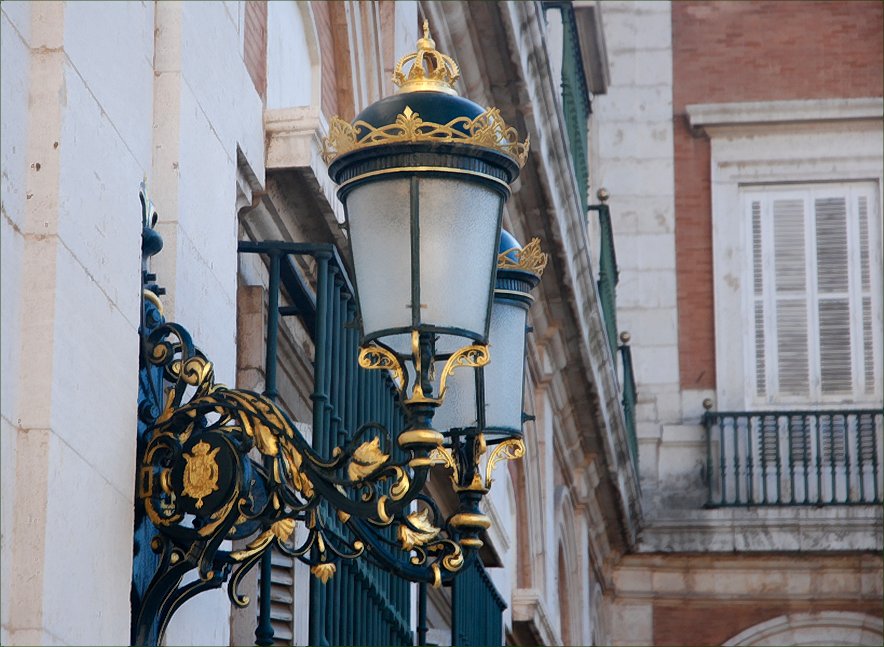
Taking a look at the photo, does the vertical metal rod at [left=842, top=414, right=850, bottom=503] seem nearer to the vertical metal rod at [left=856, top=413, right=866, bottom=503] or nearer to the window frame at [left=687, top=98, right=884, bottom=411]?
the vertical metal rod at [left=856, top=413, right=866, bottom=503]

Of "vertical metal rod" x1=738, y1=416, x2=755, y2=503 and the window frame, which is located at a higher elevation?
the window frame

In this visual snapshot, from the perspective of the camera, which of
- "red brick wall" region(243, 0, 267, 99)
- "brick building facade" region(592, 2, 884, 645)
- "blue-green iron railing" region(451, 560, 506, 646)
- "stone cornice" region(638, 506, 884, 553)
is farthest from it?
"brick building facade" region(592, 2, 884, 645)

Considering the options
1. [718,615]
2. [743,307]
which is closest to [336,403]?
[718,615]

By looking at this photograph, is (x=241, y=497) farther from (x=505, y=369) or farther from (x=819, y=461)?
(x=819, y=461)

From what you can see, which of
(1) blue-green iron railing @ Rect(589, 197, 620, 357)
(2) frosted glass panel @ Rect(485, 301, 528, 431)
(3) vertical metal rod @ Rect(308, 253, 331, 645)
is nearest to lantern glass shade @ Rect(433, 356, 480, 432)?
(2) frosted glass panel @ Rect(485, 301, 528, 431)

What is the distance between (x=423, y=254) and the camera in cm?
366

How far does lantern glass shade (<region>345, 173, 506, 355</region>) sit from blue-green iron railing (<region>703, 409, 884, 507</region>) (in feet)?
49.2

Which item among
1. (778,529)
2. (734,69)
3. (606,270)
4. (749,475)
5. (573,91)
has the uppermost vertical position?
(734,69)

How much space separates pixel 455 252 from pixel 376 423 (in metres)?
0.34

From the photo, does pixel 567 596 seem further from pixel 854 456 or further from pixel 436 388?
pixel 436 388

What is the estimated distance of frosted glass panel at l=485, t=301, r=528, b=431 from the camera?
14.9 ft

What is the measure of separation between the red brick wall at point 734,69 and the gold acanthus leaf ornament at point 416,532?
15.6 metres

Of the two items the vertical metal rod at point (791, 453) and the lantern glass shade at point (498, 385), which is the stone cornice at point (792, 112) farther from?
the lantern glass shade at point (498, 385)

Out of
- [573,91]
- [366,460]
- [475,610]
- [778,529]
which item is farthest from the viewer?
[778,529]
